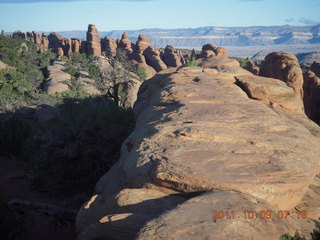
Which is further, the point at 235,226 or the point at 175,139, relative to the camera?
the point at 175,139

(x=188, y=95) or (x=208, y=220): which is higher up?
(x=188, y=95)

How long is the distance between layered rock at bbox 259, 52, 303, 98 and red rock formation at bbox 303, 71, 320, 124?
5.06m

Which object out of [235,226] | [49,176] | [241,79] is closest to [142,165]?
[235,226]

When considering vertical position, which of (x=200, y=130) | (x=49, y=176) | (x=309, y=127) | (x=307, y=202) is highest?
(x=200, y=130)

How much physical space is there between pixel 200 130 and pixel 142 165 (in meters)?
2.09

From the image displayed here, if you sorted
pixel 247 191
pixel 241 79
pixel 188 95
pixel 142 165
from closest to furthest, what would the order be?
pixel 247 191
pixel 142 165
pixel 188 95
pixel 241 79

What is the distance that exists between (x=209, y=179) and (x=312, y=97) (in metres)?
26.6

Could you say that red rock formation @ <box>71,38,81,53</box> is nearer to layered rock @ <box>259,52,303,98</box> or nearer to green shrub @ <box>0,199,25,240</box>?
layered rock @ <box>259,52,303,98</box>

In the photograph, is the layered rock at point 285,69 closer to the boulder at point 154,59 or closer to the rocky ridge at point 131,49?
the rocky ridge at point 131,49

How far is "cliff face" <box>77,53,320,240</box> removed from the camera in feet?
18.3

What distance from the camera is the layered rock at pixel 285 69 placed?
2408 cm

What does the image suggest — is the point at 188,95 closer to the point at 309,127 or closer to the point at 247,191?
the point at 309,127

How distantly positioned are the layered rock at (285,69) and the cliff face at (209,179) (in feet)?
48.3

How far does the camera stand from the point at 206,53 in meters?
48.0
